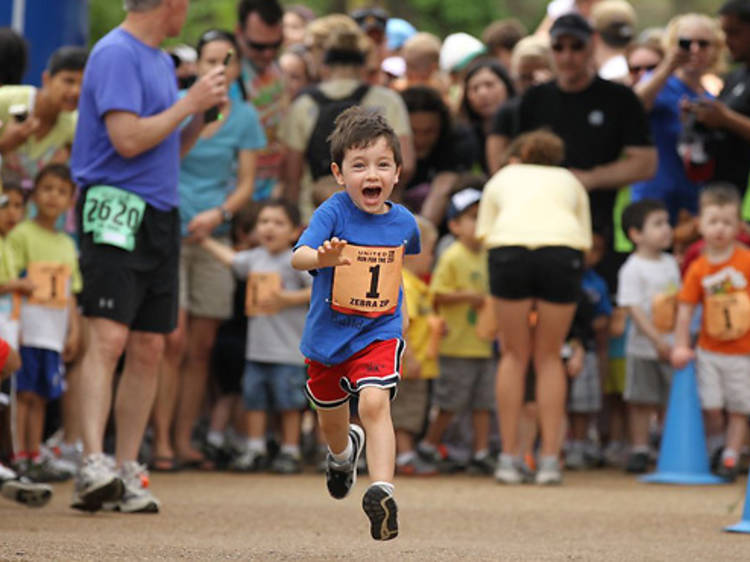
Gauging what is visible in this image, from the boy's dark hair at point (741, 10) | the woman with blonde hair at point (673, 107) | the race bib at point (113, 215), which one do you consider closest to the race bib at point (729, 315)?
the woman with blonde hair at point (673, 107)

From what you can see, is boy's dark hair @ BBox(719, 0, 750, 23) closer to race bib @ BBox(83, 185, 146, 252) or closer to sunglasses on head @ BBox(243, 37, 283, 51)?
sunglasses on head @ BBox(243, 37, 283, 51)

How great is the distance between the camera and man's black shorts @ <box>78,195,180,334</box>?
24.8 ft

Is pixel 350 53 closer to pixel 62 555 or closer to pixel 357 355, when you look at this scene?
pixel 357 355

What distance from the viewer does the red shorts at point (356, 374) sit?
20.9 ft

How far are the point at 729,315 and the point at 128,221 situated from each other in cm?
432

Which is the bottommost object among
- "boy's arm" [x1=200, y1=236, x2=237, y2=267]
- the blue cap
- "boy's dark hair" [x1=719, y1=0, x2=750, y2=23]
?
"boy's arm" [x1=200, y1=236, x2=237, y2=267]

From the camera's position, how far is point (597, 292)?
11.1 meters

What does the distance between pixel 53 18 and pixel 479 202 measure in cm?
348

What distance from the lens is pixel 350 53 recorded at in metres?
11.0

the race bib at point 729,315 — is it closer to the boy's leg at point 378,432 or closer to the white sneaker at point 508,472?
the white sneaker at point 508,472

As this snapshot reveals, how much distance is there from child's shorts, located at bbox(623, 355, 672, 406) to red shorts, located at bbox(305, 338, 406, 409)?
15.1 ft

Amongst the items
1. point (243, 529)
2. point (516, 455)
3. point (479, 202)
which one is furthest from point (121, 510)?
point (479, 202)

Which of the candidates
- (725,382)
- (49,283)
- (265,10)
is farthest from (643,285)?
(49,283)

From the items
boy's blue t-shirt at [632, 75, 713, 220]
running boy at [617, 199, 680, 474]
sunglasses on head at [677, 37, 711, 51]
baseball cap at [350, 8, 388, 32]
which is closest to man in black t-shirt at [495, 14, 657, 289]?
running boy at [617, 199, 680, 474]
